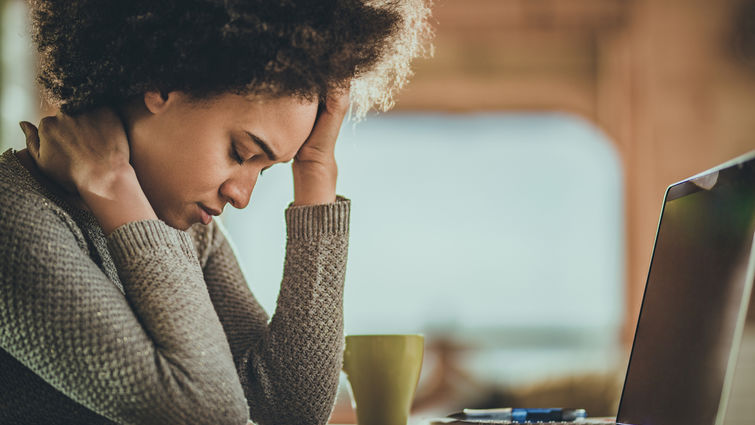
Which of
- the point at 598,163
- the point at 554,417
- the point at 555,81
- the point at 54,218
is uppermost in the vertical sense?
the point at 555,81

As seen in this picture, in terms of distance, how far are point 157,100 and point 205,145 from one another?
0.08 metres

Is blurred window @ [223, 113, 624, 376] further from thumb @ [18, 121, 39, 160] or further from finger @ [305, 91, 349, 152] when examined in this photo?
thumb @ [18, 121, 39, 160]

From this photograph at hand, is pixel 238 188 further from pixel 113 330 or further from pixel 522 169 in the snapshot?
pixel 522 169

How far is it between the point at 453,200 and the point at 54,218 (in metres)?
3.72

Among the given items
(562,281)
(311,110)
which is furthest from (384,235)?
(311,110)

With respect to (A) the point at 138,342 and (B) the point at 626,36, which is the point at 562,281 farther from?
(A) the point at 138,342

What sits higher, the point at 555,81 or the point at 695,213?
the point at 555,81

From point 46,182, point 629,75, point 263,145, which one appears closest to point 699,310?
point 263,145

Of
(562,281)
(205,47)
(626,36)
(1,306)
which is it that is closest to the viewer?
(1,306)

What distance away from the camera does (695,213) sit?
731mm

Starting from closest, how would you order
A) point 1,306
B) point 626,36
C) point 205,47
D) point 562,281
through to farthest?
point 1,306
point 205,47
point 626,36
point 562,281

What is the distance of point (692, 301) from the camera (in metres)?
0.71

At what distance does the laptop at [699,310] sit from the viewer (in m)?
0.60

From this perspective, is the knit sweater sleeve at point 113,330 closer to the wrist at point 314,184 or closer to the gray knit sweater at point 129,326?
the gray knit sweater at point 129,326
